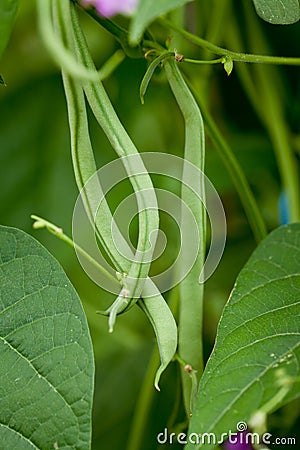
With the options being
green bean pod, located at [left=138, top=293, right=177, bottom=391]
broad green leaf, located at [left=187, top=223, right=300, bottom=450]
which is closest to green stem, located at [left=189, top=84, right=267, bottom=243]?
broad green leaf, located at [left=187, top=223, right=300, bottom=450]

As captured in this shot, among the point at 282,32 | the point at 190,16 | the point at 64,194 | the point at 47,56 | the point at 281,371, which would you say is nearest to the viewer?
the point at 281,371

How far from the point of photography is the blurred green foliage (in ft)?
3.24

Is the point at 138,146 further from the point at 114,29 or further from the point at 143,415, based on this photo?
the point at 114,29

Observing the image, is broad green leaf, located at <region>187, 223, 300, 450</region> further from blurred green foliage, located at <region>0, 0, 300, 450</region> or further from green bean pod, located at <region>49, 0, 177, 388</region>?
blurred green foliage, located at <region>0, 0, 300, 450</region>

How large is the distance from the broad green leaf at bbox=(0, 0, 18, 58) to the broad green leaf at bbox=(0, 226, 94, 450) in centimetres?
16

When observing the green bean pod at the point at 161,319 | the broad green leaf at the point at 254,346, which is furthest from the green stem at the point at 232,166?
the green bean pod at the point at 161,319

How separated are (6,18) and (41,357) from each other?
214 millimetres

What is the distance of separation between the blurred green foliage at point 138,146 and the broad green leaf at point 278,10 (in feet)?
1.34

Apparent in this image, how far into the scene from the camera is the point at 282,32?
39.1 inches

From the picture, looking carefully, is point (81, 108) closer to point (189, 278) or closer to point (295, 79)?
point (189, 278)

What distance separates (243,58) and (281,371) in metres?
0.21

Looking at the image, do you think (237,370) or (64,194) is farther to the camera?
(64,194)

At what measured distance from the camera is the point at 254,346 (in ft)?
1.63

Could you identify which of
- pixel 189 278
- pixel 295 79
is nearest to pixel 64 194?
pixel 295 79
